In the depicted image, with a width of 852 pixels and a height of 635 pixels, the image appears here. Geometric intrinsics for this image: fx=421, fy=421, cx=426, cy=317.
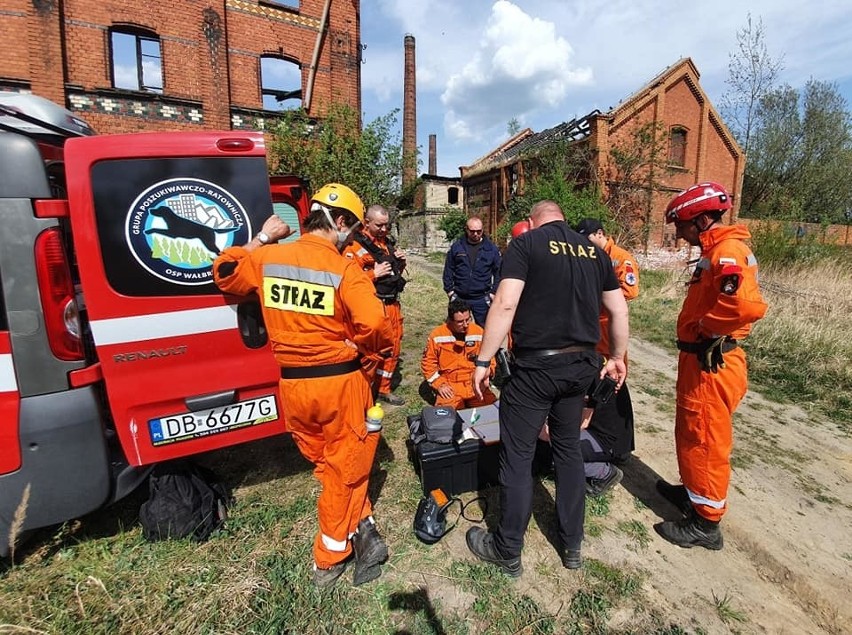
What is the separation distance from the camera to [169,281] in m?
2.24

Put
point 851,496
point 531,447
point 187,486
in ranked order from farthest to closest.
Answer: point 851,496 < point 187,486 < point 531,447

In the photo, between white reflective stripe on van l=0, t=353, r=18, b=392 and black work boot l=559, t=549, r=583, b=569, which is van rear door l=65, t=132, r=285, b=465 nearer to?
white reflective stripe on van l=0, t=353, r=18, b=392

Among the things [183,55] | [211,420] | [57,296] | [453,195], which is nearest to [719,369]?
[211,420]

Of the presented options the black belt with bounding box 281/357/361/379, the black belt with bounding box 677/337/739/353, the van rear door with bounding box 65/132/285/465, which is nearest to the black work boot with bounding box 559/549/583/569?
the black belt with bounding box 677/337/739/353

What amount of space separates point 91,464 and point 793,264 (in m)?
13.4

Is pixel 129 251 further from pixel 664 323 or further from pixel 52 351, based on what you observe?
pixel 664 323

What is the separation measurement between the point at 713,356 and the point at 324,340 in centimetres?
214

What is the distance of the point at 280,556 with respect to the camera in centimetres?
239

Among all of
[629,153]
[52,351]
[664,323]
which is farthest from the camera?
[629,153]

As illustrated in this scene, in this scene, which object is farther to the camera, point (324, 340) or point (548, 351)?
point (548, 351)

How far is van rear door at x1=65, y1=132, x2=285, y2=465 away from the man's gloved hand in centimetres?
252

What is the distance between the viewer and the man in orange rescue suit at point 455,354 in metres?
4.15

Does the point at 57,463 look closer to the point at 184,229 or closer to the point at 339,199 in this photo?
the point at 184,229

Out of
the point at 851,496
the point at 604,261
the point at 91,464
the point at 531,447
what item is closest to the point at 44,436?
the point at 91,464
